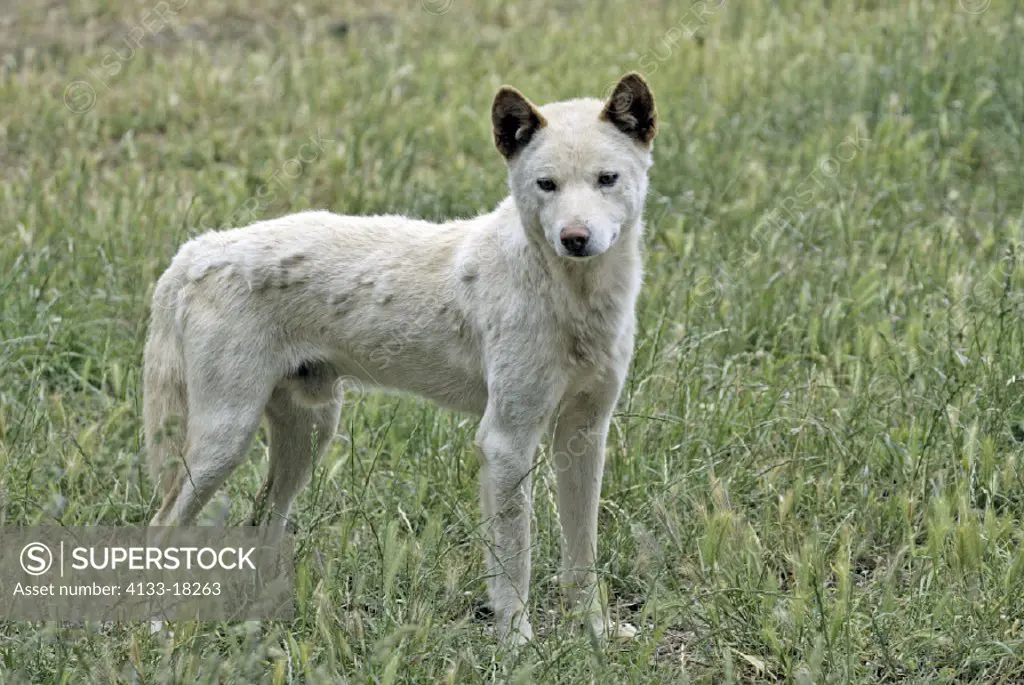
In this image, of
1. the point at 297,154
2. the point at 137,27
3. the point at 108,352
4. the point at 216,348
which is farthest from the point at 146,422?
the point at 137,27

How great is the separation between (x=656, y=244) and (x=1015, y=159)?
254cm

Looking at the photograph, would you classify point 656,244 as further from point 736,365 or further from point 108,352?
point 108,352

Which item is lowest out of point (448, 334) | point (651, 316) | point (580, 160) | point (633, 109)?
point (651, 316)

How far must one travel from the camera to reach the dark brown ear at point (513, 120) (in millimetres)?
4305

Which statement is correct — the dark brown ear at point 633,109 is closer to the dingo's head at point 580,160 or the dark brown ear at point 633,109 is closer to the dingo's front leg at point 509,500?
the dingo's head at point 580,160

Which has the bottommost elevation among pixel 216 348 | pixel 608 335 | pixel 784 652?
pixel 784 652

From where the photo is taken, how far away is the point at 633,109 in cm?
436

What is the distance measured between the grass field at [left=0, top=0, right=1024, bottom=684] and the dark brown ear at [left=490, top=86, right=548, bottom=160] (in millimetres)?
1269

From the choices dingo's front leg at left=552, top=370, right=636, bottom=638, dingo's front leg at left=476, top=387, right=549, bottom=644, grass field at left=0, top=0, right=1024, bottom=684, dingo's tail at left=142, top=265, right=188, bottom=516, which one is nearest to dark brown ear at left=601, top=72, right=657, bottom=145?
dingo's front leg at left=552, top=370, right=636, bottom=638

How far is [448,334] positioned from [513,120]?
0.79m

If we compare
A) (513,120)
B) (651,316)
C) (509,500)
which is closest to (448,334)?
(509,500)

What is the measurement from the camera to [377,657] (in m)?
3.83

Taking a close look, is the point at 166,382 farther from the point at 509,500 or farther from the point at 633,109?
the point at 633,109

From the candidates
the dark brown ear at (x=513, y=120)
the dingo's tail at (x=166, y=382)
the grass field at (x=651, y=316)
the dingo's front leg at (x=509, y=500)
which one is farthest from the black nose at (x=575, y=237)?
the dingo's tail at (x=166, y=382)
